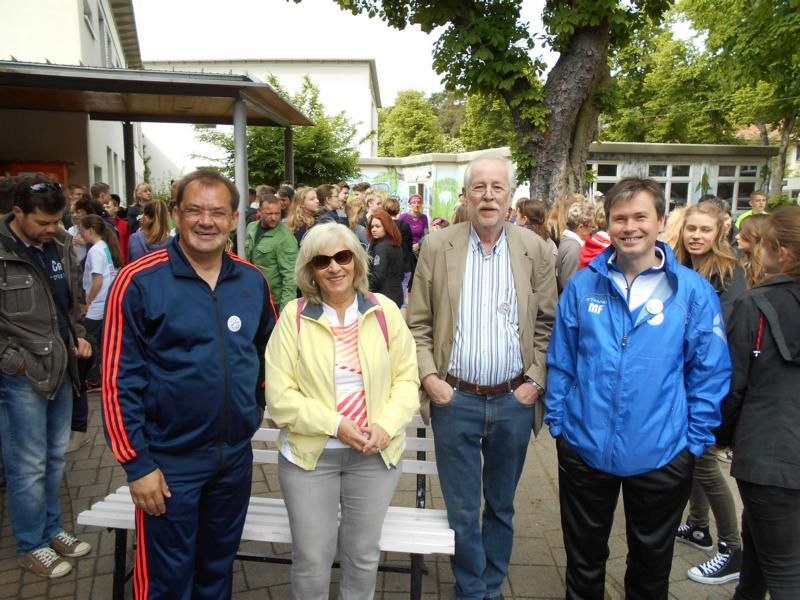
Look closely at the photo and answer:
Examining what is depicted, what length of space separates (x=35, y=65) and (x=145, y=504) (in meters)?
7.10

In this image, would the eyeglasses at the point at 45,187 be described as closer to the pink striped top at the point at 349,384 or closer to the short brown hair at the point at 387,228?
A: the pink striped top at the point at 349,384

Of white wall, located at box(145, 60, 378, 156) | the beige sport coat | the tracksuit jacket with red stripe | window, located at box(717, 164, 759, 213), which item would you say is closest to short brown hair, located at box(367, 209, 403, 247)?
the beige sport coat

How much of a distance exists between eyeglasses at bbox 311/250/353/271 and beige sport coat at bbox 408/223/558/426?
17.9 inches

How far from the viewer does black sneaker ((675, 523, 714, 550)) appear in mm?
3668

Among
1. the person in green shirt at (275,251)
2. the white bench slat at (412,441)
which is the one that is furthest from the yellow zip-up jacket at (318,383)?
the person in green shirt at (275,251)

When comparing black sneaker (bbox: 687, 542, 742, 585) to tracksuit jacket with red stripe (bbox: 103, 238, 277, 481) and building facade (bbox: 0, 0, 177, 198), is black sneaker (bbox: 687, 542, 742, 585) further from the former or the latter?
building facade (bbox: 0, 0, 177, 198)

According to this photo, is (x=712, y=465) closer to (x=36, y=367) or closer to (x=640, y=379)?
(x=640, y=379)

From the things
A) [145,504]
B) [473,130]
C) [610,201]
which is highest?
[473,130]

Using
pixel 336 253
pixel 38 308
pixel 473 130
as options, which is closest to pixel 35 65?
pixel 38 308

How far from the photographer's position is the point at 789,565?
2.48 meters

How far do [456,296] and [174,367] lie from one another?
4.01 ft

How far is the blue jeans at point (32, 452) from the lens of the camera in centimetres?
321

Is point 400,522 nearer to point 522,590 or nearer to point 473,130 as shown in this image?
point 522,590

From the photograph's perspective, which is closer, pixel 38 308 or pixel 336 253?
pixel 336 253
